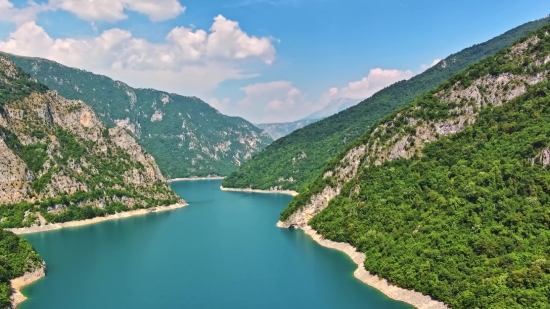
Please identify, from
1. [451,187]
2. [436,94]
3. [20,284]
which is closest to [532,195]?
[451,187]

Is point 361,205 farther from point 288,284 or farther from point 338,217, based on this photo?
point 288,284

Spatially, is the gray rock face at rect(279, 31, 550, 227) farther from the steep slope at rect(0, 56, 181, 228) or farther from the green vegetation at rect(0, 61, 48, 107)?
the green vegetation at rect(0, 61, 48, 107)

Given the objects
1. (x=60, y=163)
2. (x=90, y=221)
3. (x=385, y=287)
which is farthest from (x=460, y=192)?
(x=60, y=163)

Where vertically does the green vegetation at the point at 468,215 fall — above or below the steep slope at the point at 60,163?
below

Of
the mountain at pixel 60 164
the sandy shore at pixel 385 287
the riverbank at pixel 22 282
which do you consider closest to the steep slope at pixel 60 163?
the mountain at pixel 60 164

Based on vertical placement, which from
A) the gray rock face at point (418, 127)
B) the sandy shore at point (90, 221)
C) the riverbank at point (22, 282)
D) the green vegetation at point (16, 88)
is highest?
the green vegetation at point (16, 88)

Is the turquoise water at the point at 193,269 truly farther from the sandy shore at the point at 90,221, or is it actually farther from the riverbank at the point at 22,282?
the sandy shore at the point at 90,221
